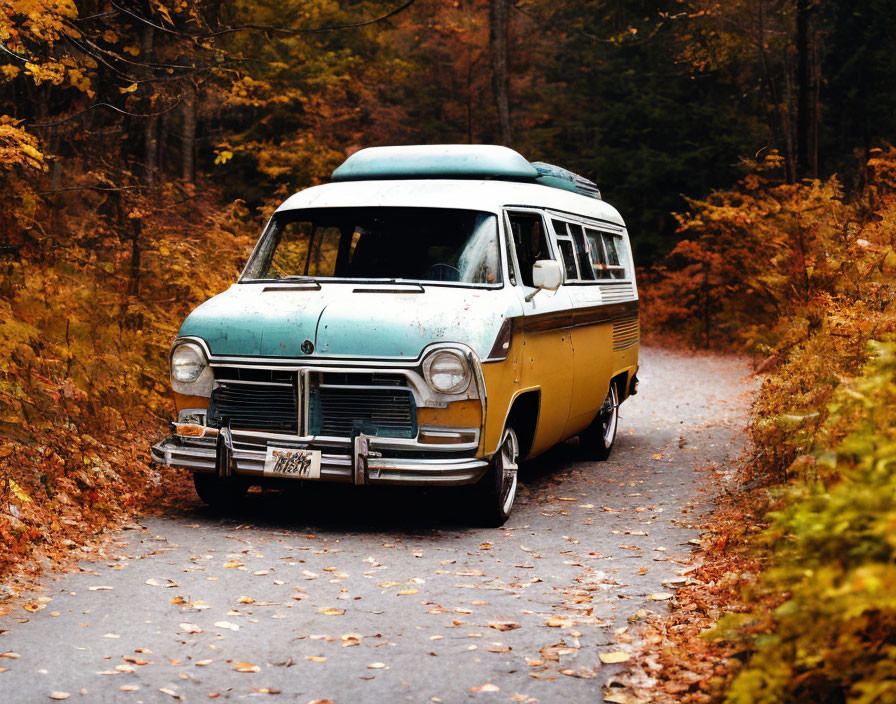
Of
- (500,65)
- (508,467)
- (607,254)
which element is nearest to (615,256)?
(607,254)

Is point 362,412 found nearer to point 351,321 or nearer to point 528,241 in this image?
point 351,321

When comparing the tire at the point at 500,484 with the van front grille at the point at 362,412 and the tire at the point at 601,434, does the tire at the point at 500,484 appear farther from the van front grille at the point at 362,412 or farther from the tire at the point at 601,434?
the tire at the point at 601,434

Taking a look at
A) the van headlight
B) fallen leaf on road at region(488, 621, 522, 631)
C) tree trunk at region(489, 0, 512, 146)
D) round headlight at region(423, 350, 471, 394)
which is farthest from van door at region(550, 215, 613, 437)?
tree trunk at region(489, 0, 512, 146)

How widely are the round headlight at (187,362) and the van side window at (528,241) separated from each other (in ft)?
8.29

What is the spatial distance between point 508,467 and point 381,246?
2.06 meters

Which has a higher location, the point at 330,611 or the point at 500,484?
the point at 500,484

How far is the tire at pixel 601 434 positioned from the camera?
10.4 m

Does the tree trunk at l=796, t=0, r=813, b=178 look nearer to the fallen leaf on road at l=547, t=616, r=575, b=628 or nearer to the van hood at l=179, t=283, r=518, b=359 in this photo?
the van hood at l=179, t=283, r=518, b=359

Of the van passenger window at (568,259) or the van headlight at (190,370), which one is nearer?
the van headlight at (190,370)

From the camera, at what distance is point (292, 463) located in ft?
22.3

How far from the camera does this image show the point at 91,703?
4094 mm

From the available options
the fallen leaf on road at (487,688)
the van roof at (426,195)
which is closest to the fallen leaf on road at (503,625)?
the fallen leaf on road at (487,688)

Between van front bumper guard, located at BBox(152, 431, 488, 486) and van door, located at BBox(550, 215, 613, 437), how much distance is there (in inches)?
92.0

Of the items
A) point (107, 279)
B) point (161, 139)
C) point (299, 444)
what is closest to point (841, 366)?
point (299, 444)
